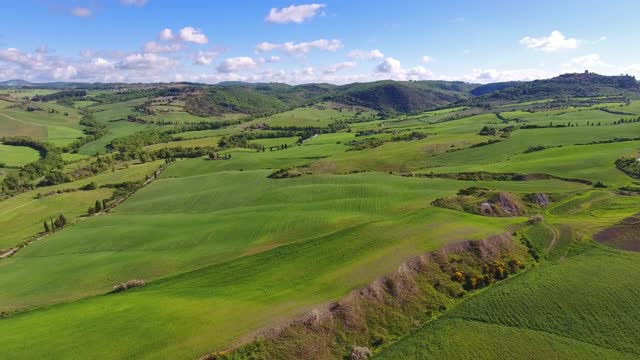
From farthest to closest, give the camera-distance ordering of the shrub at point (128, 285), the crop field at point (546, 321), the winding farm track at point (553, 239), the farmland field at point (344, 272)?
the winding farm track at point (553, 239)
the shrub at point (128, 285)
the farmland field at point (344, 272)
the crop field at point (546, 321)

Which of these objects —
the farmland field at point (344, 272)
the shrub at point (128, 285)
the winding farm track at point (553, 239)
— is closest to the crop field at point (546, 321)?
the farmland field at point (344, 272)

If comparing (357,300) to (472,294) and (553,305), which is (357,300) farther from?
(553,305)

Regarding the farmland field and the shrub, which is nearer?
the farmland field

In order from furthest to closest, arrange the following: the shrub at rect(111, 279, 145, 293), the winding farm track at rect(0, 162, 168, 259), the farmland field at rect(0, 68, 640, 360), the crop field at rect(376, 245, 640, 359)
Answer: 1. the winding farm track at rect(0, 162, 168, 259)
2. the shrub at rect(111, 279, 145, 293)
3. the farmland field at rect(0, 68, 640, 360)
4. the crop field at rect(376, 245, 640, 359)

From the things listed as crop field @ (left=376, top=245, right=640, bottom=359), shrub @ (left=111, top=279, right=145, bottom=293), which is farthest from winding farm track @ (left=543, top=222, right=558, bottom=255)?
shrub @ (left=111, top=279, right=145, bottom=293)

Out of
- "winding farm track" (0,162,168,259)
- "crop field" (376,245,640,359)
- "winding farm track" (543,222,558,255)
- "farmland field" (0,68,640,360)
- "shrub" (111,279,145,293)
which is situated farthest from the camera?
"winding farm track" (0,162,168,259)

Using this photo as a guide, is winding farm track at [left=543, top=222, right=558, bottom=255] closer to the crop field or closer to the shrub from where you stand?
the crop field

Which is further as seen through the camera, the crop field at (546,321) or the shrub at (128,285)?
the shrub at (128,285)

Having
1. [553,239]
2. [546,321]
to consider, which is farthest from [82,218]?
[546,321]

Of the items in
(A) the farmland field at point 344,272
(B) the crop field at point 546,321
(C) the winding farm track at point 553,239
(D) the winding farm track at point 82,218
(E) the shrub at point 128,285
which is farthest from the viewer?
(D) the winding farm track at point 82,218

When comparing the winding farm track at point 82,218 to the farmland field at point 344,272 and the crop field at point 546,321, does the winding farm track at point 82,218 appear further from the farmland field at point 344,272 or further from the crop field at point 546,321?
the crop field at point 546,321

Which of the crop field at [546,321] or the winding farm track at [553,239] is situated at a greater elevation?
the winding farm track at [553,239]
